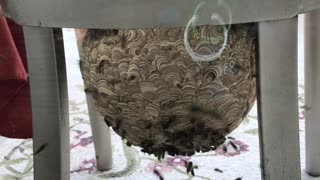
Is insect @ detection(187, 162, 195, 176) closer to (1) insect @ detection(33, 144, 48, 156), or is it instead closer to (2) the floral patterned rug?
(2) the floral patterned rug

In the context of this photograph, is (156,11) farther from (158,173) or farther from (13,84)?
(158,173)

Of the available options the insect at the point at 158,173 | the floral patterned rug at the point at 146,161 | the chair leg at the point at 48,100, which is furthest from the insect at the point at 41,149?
the insect at the point at 158,173

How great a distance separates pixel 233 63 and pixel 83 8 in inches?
7.0

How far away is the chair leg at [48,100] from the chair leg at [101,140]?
377mm

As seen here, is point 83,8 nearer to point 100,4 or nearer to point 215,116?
point 100,4

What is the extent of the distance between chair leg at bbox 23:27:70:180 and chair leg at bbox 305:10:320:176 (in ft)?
1.59

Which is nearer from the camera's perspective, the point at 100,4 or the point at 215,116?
the point at 100,4

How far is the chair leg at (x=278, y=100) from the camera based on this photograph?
0.46 metres

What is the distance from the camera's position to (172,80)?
0.54 m

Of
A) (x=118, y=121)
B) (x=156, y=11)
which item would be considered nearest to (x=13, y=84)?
(x=118, y=121)

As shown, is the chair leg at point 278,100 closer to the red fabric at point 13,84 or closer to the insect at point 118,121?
the insect at point 118,121

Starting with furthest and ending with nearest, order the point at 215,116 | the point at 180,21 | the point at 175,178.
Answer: the point at 175,178 → the point at 215,116 → the point at 180,21

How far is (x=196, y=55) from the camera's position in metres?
0.52

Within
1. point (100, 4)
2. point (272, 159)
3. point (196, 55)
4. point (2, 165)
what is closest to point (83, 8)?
point (100, 4)
